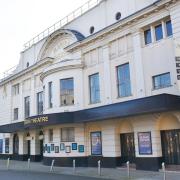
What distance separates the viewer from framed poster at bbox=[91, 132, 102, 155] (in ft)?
76.2

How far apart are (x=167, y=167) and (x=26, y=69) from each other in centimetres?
2045

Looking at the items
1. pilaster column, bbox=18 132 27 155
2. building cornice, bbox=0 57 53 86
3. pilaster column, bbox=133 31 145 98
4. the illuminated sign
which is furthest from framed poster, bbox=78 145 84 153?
pilaster column, bbox=18 132 27 155

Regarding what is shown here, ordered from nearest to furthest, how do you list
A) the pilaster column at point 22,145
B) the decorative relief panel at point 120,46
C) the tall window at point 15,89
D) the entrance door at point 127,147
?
the entrance door at point 127,147 < the decorative relief panel at point 120,46 < the pilaster column at point 22,145 < the tall window at point 15,89

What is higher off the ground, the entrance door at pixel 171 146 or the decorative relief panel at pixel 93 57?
the decorative relief panel at pixel 93 57

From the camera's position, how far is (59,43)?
28812mm

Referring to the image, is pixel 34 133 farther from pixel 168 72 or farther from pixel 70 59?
pixel 168 72

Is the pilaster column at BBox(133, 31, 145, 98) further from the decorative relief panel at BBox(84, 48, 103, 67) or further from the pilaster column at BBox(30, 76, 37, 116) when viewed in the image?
the pilaster column at BBox(30, 76, 37, 116)

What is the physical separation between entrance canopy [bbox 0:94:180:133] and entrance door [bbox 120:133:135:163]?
242 centimetres

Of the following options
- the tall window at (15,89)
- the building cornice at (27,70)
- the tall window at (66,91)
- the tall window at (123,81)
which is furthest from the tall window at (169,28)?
the tall window at (15,89)

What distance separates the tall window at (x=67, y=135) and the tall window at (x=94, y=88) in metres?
3.17

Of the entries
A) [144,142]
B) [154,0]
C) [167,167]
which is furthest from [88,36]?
[167,167]

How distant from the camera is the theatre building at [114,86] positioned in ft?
61.5

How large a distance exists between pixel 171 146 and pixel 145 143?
170cm

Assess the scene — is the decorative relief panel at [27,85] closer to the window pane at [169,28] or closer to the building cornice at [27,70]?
the building cornice at [27,70]
